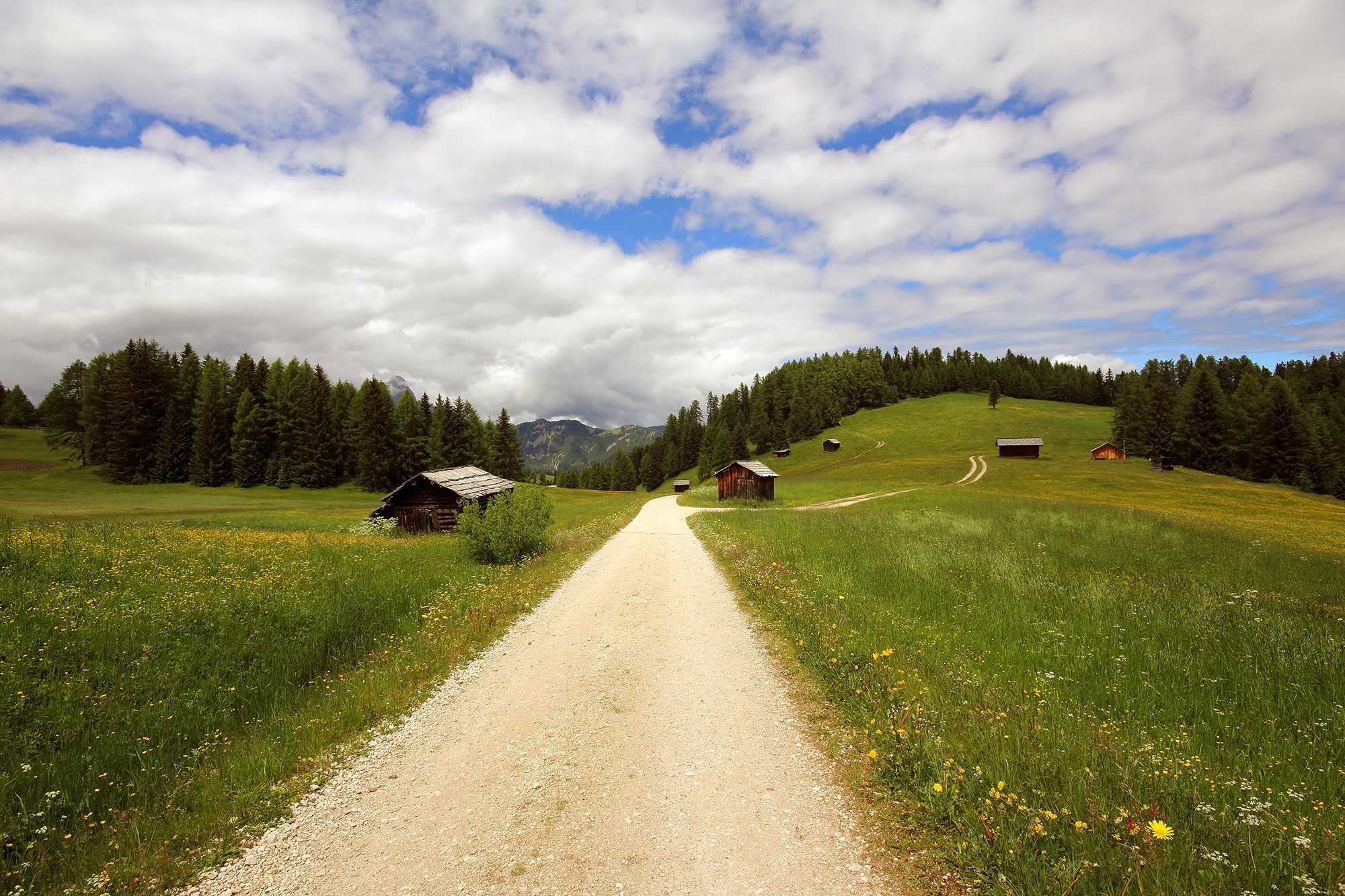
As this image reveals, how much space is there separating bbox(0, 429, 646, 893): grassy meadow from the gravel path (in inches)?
29.2

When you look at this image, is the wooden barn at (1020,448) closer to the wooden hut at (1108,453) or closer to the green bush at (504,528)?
the wooden hut at (1108,453)

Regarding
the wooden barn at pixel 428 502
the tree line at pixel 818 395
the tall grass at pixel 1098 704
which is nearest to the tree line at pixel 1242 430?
the tree line at pixel 818 395

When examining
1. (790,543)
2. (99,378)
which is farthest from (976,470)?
(99,378)

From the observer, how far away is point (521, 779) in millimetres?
5680

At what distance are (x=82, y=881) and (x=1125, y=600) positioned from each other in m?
17.0

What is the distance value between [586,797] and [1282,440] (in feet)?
331

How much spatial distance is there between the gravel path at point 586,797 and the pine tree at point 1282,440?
95663 mm

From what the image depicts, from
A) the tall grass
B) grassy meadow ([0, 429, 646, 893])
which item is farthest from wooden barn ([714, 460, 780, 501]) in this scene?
grassy meadow ([0, 429, 646, 893])

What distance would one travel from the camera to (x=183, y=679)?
8578mm

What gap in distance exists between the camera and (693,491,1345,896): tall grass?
409 cm

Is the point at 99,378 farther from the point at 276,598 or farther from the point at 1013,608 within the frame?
the point at 1013,608

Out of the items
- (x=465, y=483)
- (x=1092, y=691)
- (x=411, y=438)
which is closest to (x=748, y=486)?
(x=465, y=483)

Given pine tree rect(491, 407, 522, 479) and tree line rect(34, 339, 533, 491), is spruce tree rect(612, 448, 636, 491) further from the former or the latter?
tree line rect(34, 339, 533, 491)

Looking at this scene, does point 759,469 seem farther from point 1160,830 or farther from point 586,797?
point 1160,830
